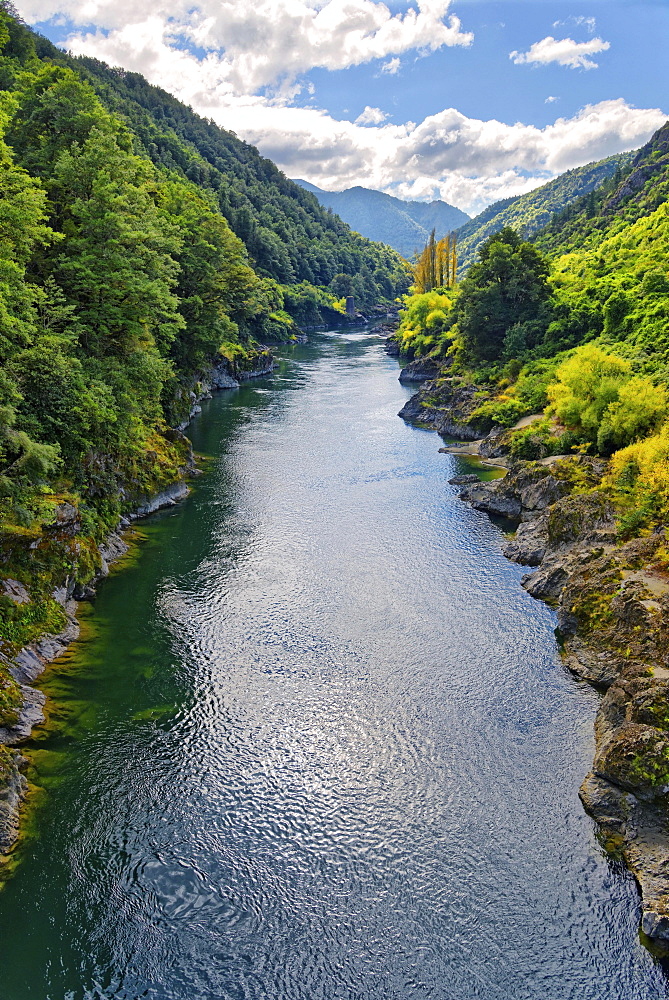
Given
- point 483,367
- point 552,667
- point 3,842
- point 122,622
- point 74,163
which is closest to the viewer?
point 3,842

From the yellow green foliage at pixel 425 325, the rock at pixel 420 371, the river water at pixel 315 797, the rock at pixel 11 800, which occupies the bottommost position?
the river water at pixel 315 797

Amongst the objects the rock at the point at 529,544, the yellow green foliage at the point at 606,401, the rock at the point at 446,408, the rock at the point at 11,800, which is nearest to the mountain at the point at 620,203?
the rock at the point at 446,408

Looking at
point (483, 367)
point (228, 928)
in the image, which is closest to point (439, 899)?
point (228, 928)

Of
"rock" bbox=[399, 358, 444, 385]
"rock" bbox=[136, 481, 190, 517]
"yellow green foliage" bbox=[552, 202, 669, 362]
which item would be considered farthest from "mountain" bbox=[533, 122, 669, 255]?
"rock" bbox=[136, 481, 190, 517]

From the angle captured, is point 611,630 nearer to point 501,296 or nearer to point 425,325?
point 501,296

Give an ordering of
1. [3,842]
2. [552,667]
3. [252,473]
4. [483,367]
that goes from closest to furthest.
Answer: [3,842]
[552,667]
[252,473]
[483,367]

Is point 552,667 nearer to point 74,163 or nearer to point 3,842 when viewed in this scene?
point 3,842

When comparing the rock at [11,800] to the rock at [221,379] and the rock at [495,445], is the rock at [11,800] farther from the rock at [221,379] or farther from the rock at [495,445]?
the rock at [221,379]
